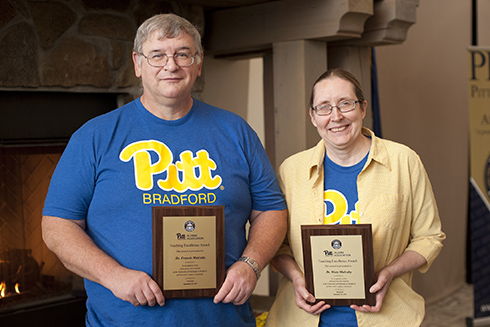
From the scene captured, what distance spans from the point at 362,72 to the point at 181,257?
2043 mm

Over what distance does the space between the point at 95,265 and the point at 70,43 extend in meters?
1.29

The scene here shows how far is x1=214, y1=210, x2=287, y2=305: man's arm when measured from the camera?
64.7 inches

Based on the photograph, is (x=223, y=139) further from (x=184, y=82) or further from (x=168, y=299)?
(x=168, y=299)

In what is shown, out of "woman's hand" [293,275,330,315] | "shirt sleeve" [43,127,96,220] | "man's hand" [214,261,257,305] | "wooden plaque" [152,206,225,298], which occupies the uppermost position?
"shirt sleeve" [43,127,96,220]

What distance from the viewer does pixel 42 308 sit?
2697 millimetres

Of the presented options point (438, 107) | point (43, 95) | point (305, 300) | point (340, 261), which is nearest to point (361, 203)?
point (340, 261)

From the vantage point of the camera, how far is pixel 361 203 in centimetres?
174

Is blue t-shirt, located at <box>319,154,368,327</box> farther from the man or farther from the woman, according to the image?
the man

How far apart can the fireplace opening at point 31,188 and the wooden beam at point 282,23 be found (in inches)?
29.3

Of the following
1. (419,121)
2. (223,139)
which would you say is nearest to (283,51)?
(223,139)

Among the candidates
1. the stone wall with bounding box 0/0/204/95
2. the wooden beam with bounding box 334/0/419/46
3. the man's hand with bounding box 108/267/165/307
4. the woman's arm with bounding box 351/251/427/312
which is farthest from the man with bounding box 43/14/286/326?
the wooden beam with bounding box 334/0/419/46

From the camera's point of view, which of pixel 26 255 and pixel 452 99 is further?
pixel 452 99

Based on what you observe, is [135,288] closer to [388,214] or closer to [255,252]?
[255,252]

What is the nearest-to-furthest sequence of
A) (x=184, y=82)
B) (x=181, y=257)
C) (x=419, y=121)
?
(x=181, y=257), (x=184, y=82), (x=419, y=121)
